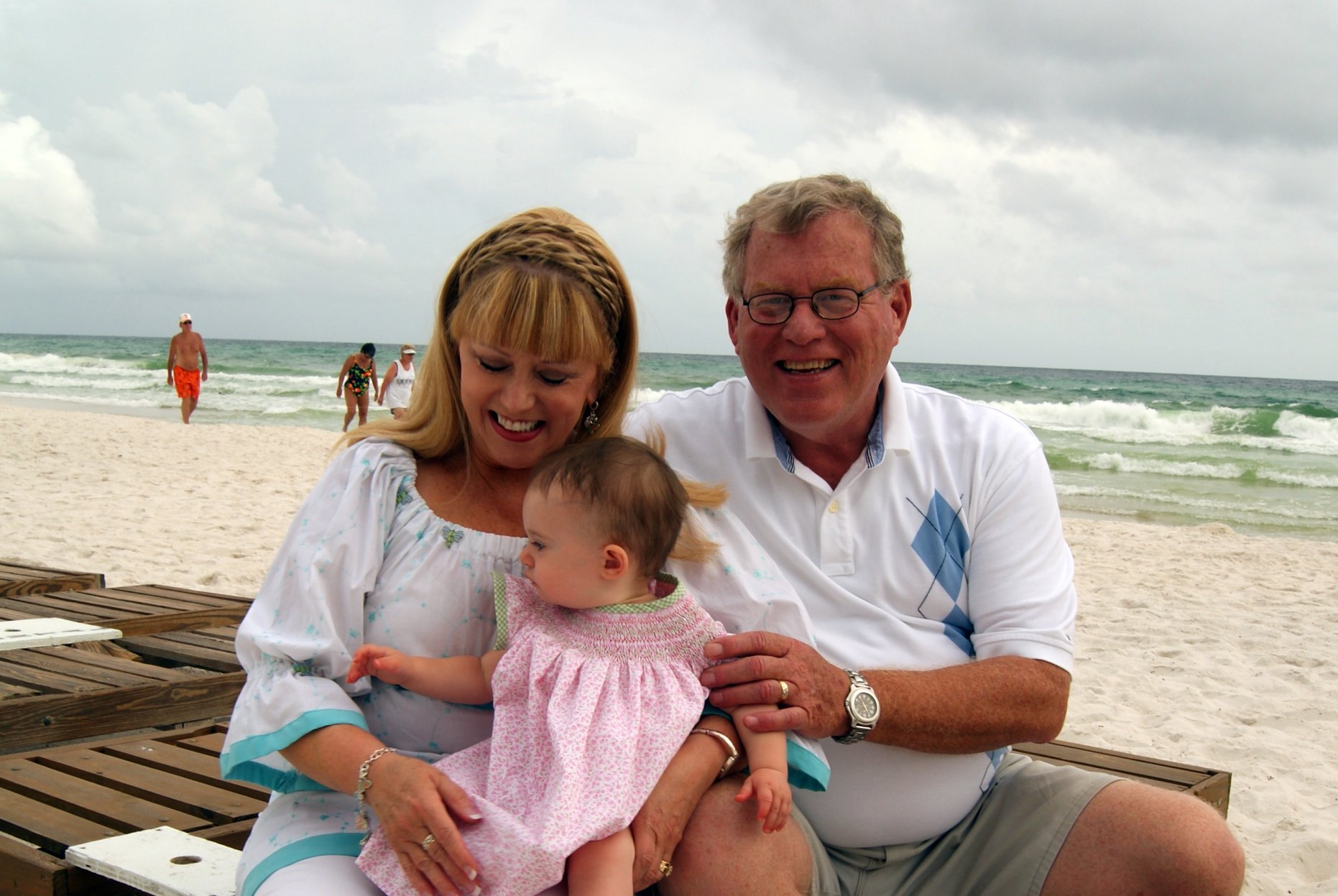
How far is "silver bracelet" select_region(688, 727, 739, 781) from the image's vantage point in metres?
1.93

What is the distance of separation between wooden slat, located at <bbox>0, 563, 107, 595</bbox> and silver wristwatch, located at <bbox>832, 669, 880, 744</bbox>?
15.8ft

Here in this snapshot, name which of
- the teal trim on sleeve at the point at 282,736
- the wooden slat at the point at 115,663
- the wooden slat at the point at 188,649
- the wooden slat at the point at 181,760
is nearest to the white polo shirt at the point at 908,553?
the teal trim on sleeve at the point at 282,736

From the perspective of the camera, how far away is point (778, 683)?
6.35 feet

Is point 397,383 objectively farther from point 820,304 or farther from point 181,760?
point 820,304

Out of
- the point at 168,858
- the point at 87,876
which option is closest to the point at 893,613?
the point at 168,858

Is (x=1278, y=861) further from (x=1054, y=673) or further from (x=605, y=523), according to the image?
(x=605, y=523)

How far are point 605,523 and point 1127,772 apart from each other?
204cm

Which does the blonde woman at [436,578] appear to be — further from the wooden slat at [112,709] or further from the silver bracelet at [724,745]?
the wooden slat at [112,709]

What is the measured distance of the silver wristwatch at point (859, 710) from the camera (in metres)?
2.05

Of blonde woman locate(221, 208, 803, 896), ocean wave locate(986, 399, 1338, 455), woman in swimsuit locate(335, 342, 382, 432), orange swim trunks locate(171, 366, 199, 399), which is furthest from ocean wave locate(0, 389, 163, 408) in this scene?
blonde woman locate(221, 208, 803, 896)

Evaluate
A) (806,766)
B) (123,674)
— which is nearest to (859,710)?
(806,766)

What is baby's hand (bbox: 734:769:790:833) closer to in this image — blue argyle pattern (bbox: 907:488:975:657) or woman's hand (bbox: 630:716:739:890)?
woman's hand (bbox: 630:716:739:890)

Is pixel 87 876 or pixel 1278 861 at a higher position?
pixel 87 876

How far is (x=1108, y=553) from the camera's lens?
33.6 feet
